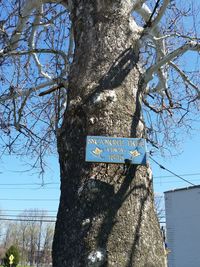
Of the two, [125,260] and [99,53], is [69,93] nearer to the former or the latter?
[99,53]

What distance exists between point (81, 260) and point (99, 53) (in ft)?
4.80

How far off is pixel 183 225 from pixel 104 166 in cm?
1964

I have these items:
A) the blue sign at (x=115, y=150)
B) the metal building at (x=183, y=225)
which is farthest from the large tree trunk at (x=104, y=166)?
the metal building at (x=183, y=225)

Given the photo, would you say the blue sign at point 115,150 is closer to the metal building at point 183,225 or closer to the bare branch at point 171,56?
the bare branch at point 171,56

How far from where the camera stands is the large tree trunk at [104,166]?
259 cm

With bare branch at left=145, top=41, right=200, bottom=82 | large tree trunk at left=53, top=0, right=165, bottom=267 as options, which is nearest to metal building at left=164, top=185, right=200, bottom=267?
bare branch at left=145, top=41, right=200, bottom=82

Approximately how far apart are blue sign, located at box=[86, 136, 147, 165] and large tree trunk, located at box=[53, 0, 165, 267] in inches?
2.2

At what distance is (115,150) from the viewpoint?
2.79 metres

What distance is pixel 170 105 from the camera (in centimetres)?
552

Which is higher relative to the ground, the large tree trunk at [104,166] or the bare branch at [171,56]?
the bare branch at [171,56]

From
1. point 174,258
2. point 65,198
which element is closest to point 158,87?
point 65,198

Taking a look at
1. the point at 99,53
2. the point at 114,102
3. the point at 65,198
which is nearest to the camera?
the point at 65,198

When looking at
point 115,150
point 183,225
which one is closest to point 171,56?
point 115,150

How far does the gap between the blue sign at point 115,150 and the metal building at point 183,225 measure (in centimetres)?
1862
